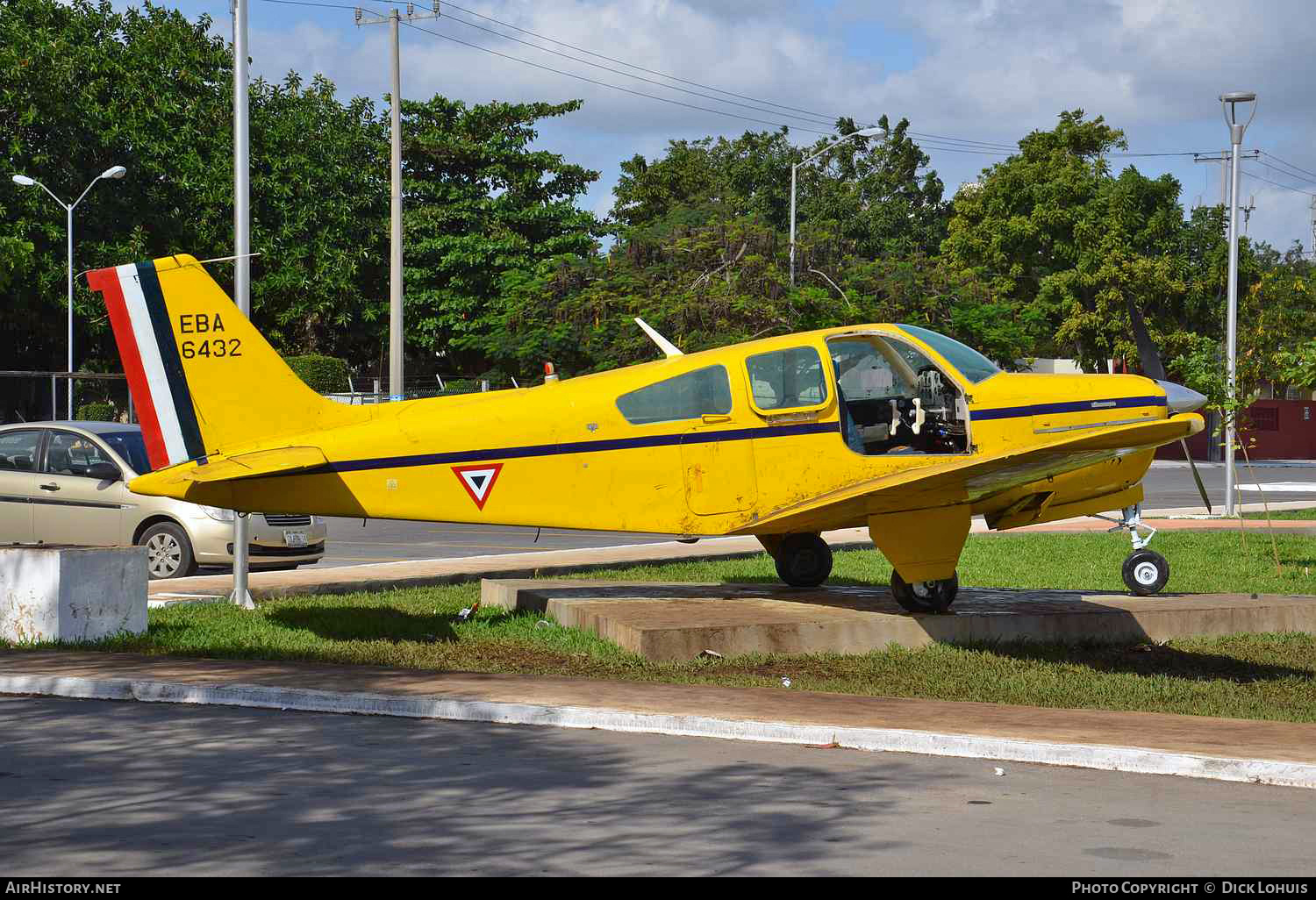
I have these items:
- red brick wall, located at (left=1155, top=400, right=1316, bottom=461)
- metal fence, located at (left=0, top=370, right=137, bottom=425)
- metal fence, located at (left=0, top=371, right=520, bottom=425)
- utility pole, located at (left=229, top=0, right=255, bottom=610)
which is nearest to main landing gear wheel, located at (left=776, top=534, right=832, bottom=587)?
utility pole, located at (left=229, top=0, right=255, bottom=610)

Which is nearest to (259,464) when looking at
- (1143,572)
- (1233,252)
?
(1143,572)

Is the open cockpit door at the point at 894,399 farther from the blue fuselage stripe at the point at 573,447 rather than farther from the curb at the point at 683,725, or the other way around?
the curb at the point at 683,725

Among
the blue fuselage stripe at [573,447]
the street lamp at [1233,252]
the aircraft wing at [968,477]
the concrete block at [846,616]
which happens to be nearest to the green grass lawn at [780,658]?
the concrete block at [846,616]

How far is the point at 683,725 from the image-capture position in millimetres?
8836

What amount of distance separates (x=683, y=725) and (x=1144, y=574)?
865 centimetres

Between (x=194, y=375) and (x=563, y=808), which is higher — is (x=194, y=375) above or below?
above

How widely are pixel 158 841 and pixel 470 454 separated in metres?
6.11

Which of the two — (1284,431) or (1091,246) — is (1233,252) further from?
(1284,431)

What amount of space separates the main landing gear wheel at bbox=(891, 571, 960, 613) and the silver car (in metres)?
7.80

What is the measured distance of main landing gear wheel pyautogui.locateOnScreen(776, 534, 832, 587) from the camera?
14.6 m

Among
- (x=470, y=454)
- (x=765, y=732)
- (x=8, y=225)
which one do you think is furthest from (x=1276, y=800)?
(x=8, y=225)

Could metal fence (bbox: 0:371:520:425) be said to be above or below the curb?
above

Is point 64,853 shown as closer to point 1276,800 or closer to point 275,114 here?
point 1276,800

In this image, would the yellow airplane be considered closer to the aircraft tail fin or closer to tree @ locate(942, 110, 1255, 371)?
the aircraft tail fin
